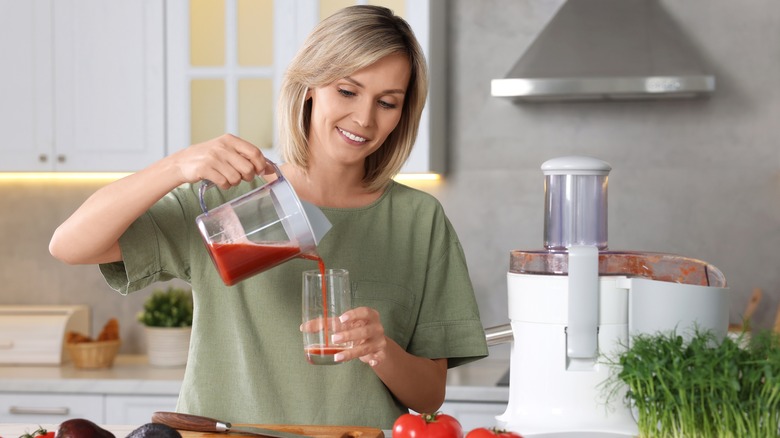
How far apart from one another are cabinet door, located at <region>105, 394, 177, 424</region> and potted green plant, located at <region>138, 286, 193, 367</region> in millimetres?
241

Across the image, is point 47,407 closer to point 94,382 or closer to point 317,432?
point 94,382

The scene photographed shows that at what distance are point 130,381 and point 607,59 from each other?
5.16 ft

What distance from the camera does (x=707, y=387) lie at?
1006 mm

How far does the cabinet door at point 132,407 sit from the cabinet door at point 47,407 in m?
0.03

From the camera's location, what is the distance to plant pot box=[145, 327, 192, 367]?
9.17ft

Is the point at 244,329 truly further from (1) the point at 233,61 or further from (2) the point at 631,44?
(2) the point at 631,44

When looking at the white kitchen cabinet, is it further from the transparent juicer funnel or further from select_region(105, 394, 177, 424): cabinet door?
the transparent juicer funnel

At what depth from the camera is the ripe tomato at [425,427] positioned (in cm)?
122

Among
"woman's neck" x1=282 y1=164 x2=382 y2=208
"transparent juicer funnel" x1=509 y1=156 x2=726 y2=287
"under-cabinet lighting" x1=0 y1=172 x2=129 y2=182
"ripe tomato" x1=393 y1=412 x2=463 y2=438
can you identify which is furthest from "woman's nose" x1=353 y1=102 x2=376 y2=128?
"under-cabinet lighting" x1=0 y1=172 x2=129 y2=182

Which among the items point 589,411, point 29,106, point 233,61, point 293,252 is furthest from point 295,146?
point 29,106

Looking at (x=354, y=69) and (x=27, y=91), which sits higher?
(x=27, y=91)

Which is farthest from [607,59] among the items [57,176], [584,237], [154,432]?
[154,432]

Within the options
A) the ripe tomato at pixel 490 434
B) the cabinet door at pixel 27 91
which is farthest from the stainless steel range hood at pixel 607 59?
the ripe tomato at pixel 490 434

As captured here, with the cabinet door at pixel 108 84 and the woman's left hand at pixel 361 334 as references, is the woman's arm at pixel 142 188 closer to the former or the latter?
the woman's left hand at pixel 361 334
